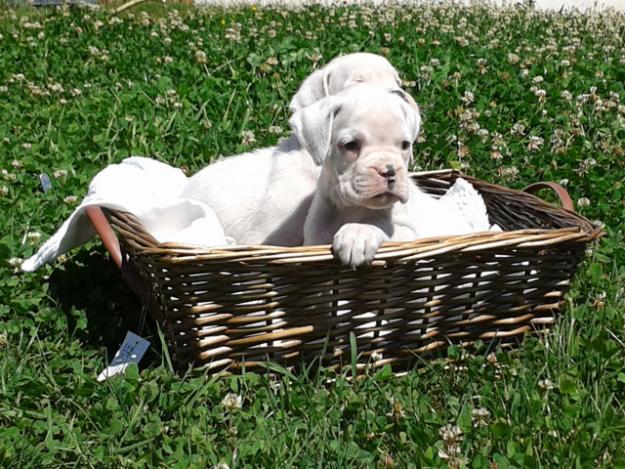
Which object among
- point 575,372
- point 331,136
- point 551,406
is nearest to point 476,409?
point 551,406

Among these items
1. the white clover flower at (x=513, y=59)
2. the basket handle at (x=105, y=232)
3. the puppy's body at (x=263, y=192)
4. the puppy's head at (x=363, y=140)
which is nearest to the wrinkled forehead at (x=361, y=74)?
the puppy's body at (x=263, y=192)

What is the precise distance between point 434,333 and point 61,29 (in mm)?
5634

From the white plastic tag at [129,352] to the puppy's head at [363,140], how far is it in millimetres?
936

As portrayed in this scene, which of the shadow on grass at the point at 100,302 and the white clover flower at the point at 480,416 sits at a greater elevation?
the white clover flower at the point at 480,416

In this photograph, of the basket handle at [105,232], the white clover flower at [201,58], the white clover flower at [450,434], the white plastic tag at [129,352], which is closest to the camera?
the white clover flower at [450,434]

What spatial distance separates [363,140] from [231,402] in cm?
111

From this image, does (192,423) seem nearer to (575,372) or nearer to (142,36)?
(575,372)

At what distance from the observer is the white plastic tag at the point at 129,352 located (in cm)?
319

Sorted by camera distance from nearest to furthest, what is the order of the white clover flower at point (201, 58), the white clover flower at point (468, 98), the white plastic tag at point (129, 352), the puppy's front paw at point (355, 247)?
the puppy's front paw at point (355, 247) < the white plastic tag at point (129, 352) < the white clover flower at point (468, 98) < the white clover flower at point (201, 58)

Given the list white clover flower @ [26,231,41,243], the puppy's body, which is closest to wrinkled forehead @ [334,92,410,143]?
the puppy's body

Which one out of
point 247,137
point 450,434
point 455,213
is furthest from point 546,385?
point 247,137

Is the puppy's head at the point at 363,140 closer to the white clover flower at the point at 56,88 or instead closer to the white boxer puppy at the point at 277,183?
the white boxer puppy at the point at 277,183

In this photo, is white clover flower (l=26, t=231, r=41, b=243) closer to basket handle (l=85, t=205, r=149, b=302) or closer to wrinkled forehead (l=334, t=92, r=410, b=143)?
basket handle (l=85, t=205, r=149, b=302)

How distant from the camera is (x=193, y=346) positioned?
3.10m
